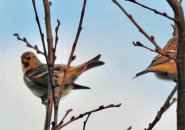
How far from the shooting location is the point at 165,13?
2545 mm

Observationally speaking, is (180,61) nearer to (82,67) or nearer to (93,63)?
(93,63)

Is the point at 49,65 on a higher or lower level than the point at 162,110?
higher

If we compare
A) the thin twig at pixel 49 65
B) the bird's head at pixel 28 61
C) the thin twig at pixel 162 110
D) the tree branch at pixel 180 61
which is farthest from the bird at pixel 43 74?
the tree branch at pixel 180 61

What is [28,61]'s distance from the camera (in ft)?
34.0

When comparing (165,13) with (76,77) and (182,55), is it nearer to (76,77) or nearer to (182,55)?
(182,55)

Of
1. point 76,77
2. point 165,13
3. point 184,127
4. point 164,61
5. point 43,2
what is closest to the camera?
point 184,127

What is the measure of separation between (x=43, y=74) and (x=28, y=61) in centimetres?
113

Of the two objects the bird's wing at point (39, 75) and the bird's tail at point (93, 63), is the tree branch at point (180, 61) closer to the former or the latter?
the bird's tail at point (93, 63)

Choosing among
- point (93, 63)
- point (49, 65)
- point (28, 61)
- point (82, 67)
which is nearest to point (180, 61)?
point (49, 65)

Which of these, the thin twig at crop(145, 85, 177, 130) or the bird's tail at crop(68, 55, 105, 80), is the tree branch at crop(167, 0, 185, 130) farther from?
the bird's tail at crop(68, 55, 105, 80)

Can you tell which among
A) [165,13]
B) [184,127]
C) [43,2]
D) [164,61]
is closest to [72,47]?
[43,2]

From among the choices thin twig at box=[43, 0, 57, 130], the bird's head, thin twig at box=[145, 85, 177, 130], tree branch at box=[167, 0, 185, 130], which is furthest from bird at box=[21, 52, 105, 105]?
tree branch at box=[167, 0, 185, 130]

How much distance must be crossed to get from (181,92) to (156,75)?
16.1 ft

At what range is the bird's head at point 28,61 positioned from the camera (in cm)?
1029
